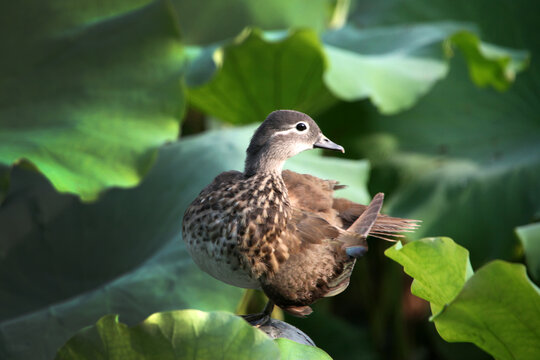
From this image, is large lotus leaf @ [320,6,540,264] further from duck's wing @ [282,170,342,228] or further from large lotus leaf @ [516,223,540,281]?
duck's wing @ [282,170,342,228]

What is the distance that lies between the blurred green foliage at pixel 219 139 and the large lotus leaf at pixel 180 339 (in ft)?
0.09

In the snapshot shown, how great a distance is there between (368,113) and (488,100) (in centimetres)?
41

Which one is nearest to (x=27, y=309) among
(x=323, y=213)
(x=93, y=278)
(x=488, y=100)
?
(x=93, y=278)

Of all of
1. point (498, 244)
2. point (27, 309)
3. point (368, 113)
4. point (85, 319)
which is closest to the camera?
point (85, 319)

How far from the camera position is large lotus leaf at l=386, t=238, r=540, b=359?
76 centimetres

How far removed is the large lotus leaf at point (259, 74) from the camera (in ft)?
5.50

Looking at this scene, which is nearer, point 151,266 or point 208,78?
point 151,266

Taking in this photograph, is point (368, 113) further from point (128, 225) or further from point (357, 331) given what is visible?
point (128, 225)

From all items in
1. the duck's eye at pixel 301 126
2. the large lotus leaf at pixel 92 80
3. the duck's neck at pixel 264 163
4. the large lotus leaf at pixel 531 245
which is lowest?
the large lotus leaf at pixel 531 245

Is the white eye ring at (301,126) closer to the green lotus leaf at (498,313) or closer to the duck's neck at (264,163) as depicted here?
the duck's neck at (264,163)

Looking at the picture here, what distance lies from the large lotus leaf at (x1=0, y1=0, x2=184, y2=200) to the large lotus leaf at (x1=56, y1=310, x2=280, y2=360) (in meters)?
0.59

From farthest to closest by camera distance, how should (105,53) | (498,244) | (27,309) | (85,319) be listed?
1. (498,244)
2. (105,53)
3. (27,309)
4. (85,319)

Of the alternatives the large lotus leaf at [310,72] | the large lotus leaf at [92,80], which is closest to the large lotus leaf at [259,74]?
the large lotus leaf at [310,72]

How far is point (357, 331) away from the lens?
2.37m
